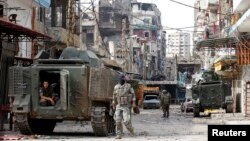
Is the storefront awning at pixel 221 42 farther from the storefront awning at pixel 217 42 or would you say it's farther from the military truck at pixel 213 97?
the military truck at pixel 213 97

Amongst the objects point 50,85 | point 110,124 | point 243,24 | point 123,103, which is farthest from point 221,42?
point 50,85

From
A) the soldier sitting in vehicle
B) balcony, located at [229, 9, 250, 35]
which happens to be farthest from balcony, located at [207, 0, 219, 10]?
the soldier sitting in vehicle

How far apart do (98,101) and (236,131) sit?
26.5 ft

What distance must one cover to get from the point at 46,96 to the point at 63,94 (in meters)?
0.63

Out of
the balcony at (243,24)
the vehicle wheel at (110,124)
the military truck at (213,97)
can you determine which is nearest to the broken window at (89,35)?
the military truck at (213,97)

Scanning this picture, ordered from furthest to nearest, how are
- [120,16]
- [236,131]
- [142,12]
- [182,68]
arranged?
[142,12], [182,68], [120,16], [236,131]

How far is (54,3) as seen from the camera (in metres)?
34.7

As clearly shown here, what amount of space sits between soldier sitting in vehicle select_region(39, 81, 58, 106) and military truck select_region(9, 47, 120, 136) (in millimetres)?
124

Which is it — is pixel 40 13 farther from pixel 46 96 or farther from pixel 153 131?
pixel 46 96

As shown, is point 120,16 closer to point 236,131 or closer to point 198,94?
point 198,94

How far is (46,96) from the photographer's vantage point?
14406mm

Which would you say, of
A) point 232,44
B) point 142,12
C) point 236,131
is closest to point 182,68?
point 142,12

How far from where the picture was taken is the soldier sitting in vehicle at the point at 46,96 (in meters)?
14.4

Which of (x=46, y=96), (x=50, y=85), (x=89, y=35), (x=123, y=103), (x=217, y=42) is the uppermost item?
(x=89, y=35)
